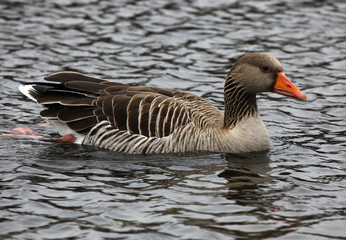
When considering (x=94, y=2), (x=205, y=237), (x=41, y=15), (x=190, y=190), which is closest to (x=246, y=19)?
(x=94, y=2)

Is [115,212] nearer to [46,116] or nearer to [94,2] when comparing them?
A: [46,116]

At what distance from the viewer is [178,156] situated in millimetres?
11562

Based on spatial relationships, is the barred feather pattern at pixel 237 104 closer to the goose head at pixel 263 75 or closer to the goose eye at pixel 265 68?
the goose head at pixel 263 75

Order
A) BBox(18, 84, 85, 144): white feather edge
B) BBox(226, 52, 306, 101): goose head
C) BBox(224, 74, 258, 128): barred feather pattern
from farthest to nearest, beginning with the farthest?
BBox(18, 84, 85, 144): white feather edge → BBox(224, 74, 258, 128): barred feather pattern → BBox(226, 52, 306, 101): goose head

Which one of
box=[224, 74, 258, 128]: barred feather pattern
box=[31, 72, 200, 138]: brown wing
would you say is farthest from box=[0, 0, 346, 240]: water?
box=[224, 74, 258, 128]: barred feather pattern

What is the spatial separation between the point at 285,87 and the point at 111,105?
3351 millimetres

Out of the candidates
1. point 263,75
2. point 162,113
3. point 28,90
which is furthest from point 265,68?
point 28,90

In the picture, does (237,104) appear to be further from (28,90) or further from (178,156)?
(28,90)

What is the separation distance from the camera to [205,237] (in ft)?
27.5

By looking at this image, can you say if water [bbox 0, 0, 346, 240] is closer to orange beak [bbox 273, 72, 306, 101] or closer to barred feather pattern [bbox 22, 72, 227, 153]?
barred feather pattern [bbox 22, 72, 227, 153]

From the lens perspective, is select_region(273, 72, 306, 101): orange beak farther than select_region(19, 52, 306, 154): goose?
No

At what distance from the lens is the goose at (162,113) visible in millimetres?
11594

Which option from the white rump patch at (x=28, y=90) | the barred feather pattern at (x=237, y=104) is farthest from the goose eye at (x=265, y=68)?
the white rump patch at (x=28, y=90)

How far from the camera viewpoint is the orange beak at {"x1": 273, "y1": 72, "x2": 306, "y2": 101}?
11.5 m
